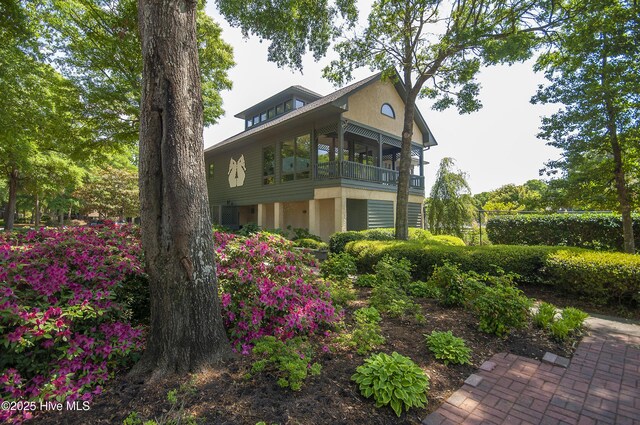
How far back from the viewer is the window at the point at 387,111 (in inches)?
594

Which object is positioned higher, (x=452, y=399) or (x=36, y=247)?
(x=36, y=247)

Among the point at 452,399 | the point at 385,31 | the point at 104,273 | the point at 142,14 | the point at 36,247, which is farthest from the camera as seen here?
the point at 385,31

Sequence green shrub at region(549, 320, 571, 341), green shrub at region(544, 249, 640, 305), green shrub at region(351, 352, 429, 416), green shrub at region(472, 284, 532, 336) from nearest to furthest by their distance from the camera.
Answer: green shrub at region(351, 352, 429, 416), green shrub at region(549, 320, 571, 341), green shrub at region(472, 284, 532, 336), green shrub at region(544, 249, 640, 305)

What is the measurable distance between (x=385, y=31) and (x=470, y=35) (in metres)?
2.93

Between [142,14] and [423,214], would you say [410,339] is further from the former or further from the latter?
[423,214]

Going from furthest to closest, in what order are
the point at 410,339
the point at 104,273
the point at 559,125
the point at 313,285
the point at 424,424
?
the point at 559,125 < the point at 313,285 < the point at 410,339 < the point at 104,273 < the point at 424,424

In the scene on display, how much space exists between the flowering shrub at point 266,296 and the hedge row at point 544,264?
306 centimetres

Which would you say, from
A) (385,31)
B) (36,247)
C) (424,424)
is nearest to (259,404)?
(424,424)

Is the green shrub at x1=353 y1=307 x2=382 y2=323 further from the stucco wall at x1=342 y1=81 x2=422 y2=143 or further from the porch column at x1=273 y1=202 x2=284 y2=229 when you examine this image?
the porch column at x1=273 y1=202 x2=284 y2=229

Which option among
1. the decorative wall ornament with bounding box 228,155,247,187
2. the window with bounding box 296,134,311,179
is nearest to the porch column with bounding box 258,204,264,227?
the decorative wall ornament with bounding box 228,155,247,187

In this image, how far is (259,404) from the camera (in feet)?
7.05

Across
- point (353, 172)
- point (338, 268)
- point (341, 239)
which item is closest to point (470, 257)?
point (338, 268)

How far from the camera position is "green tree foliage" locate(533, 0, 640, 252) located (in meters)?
5.43

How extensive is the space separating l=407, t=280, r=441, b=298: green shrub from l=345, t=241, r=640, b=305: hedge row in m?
0.91
